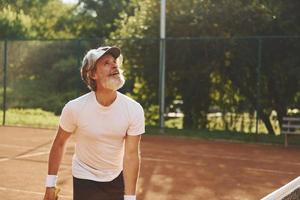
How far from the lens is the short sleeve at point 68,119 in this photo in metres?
3.85

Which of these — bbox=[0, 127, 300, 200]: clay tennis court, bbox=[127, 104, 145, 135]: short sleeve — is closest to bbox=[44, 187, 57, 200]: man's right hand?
bbox=[127, 104, 145, 135]: short sleeve

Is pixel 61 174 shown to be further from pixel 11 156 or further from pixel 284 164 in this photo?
pixel 284 164

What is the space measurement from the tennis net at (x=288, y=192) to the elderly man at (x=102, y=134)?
1.04m

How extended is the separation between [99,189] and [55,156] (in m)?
0.34

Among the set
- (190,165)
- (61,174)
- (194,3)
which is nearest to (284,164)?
(190,165)

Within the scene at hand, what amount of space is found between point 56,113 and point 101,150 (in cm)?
1690

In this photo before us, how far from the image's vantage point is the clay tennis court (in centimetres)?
840

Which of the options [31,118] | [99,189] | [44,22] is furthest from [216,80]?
[44,22]

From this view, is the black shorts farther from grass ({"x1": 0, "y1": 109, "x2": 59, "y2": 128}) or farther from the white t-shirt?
grass ({"x1": 0, "y1": 109, "x2": 59, "y2": 128})

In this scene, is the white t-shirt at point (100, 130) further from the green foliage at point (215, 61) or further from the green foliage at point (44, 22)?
the green foliage at point (44, 22)

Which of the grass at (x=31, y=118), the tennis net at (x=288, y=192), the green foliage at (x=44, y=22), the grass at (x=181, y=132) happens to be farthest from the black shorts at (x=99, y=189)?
the green foliage at (x=44, y=22)

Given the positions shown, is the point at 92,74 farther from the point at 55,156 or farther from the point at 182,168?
the point at 182,168

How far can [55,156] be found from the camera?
3.86 m

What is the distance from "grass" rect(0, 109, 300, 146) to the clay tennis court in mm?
643
